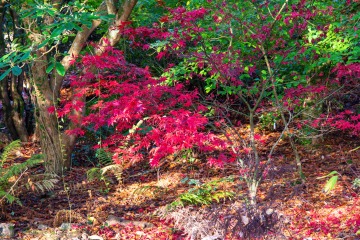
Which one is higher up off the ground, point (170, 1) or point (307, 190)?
point (170, 1)

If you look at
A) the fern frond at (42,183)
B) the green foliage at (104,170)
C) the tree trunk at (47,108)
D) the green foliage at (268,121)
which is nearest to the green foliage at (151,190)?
the green foliage at (104,170)

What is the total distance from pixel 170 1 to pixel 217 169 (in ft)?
11.1

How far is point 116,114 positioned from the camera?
4598 millimetres

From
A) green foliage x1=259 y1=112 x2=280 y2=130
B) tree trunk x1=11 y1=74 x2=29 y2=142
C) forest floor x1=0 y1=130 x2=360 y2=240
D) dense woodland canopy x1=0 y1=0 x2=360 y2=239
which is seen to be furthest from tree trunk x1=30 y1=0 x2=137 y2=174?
green foliage x1=259 y1=112 x2=280 y2=130

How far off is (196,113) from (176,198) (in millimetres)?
1556

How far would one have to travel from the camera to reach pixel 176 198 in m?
5.75

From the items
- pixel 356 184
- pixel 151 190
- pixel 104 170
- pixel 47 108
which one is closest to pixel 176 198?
pixel 151 190

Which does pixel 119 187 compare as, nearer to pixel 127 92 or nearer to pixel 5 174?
pixel 5 174

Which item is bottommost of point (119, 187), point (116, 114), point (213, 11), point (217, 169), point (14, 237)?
point (217, 169)

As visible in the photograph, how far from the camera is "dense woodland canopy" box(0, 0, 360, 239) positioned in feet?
14.6

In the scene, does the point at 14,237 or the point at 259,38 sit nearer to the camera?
the point at 14,237

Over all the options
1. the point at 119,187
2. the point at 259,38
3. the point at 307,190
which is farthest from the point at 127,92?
the point at 307,190

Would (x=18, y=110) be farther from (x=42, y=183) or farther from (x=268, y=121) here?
(x=268, y=121)

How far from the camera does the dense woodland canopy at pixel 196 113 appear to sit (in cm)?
446
